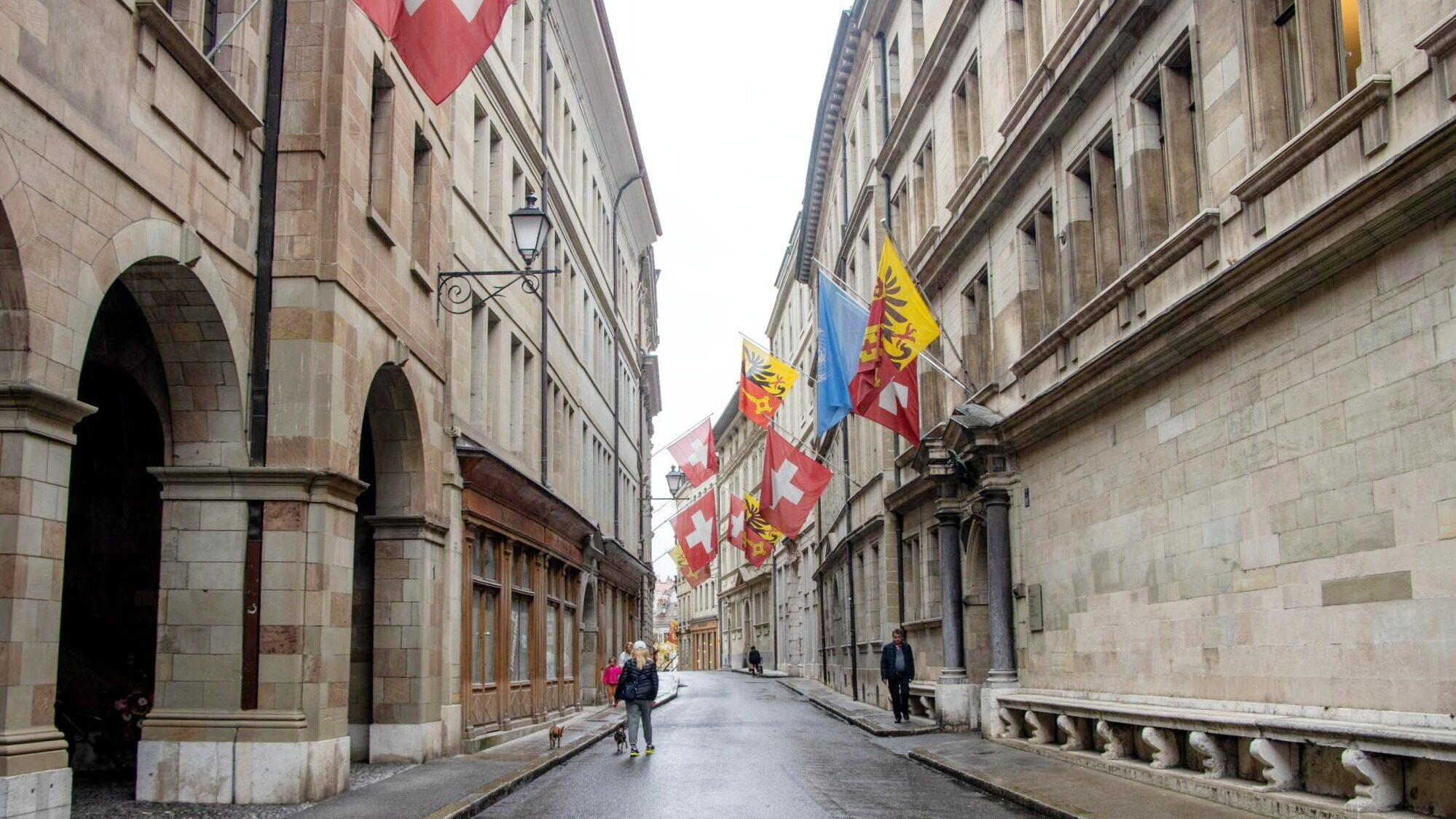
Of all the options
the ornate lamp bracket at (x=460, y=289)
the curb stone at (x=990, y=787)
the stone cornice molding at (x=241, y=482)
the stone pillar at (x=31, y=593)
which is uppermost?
the ornate lamp bracket at (x=460, y=289)

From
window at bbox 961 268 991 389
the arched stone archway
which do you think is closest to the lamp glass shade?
the arched stone archway

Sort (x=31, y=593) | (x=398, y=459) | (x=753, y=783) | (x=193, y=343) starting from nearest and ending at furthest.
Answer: (x=31, y=593) < (x=193, y=343) < (x=753, y=783) < (x=398, y=459)

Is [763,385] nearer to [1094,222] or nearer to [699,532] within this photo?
[699,532]

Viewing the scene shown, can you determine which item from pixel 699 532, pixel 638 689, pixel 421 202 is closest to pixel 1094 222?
pixel 421 202

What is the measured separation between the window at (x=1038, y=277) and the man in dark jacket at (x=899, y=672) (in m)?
8.01

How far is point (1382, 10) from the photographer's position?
10344 millimetres

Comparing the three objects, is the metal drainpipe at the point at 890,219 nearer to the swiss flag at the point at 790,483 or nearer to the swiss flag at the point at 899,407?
the swiss flag at the point at 790,483

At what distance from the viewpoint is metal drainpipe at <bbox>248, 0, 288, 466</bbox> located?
44.8 ft

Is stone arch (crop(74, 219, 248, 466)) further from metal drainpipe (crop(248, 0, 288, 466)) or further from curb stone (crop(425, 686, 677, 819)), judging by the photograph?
curb stone (crop(425, 686, 677, 819))

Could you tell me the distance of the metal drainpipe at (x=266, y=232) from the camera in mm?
13664

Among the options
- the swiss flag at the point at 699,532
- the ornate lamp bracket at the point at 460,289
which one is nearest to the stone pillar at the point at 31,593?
the ornate lamp bracket at the point at 460,289

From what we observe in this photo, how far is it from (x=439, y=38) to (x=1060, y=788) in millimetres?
9651

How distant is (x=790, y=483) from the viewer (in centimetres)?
3303

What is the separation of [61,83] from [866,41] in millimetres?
28178
